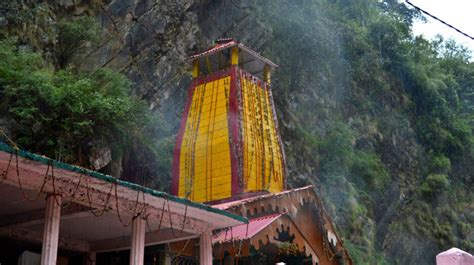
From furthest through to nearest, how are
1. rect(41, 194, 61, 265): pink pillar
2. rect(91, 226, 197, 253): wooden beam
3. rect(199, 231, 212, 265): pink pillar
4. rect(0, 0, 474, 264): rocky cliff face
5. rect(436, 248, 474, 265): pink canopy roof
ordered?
rect(0, 0, 474, 264): rocky cliff face
rect(91, 226, 197, 253): wooden beam
rect(199, 231, 212, 265): pink pillar
rect(41, 194, 61, 265): pink pillar
rect(436, 248, 474, 265): pink canopy roof

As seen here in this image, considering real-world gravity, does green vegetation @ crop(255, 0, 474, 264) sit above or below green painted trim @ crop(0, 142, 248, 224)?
above

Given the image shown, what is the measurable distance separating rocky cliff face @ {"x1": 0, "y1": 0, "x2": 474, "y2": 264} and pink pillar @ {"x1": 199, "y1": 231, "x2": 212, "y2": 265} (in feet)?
26.6

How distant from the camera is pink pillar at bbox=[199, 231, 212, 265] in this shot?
813 centimetres

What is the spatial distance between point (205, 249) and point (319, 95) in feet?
59.1

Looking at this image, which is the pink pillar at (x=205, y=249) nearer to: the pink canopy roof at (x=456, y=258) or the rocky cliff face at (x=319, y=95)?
the pink canopy roof at (x=456, y=258)

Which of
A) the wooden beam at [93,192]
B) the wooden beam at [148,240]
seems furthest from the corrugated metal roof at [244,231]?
the wooden beam at [93,192]

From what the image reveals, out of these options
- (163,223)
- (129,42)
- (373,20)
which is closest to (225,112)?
(163,223)

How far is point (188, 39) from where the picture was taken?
2044 cm

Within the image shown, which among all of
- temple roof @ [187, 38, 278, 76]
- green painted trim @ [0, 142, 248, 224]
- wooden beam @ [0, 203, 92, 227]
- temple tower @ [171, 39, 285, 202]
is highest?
temple roof @ [187, 38, 278, 76]

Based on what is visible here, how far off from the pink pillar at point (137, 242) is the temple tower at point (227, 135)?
13.6 feet

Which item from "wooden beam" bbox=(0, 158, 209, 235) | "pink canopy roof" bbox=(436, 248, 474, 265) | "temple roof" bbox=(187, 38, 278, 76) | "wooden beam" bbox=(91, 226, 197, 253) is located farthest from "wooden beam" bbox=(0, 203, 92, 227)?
"temple roof" bbox=(187, 38, 278, 76)

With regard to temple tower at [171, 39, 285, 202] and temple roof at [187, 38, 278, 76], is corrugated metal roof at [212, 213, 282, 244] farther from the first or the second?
temple roof at [187, 38, 278, 76]

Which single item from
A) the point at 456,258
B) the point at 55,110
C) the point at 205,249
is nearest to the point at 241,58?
the point at 55,110

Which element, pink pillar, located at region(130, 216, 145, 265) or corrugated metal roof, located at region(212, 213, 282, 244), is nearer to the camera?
pink pillar, located at region(130, 216, 145, 265)
